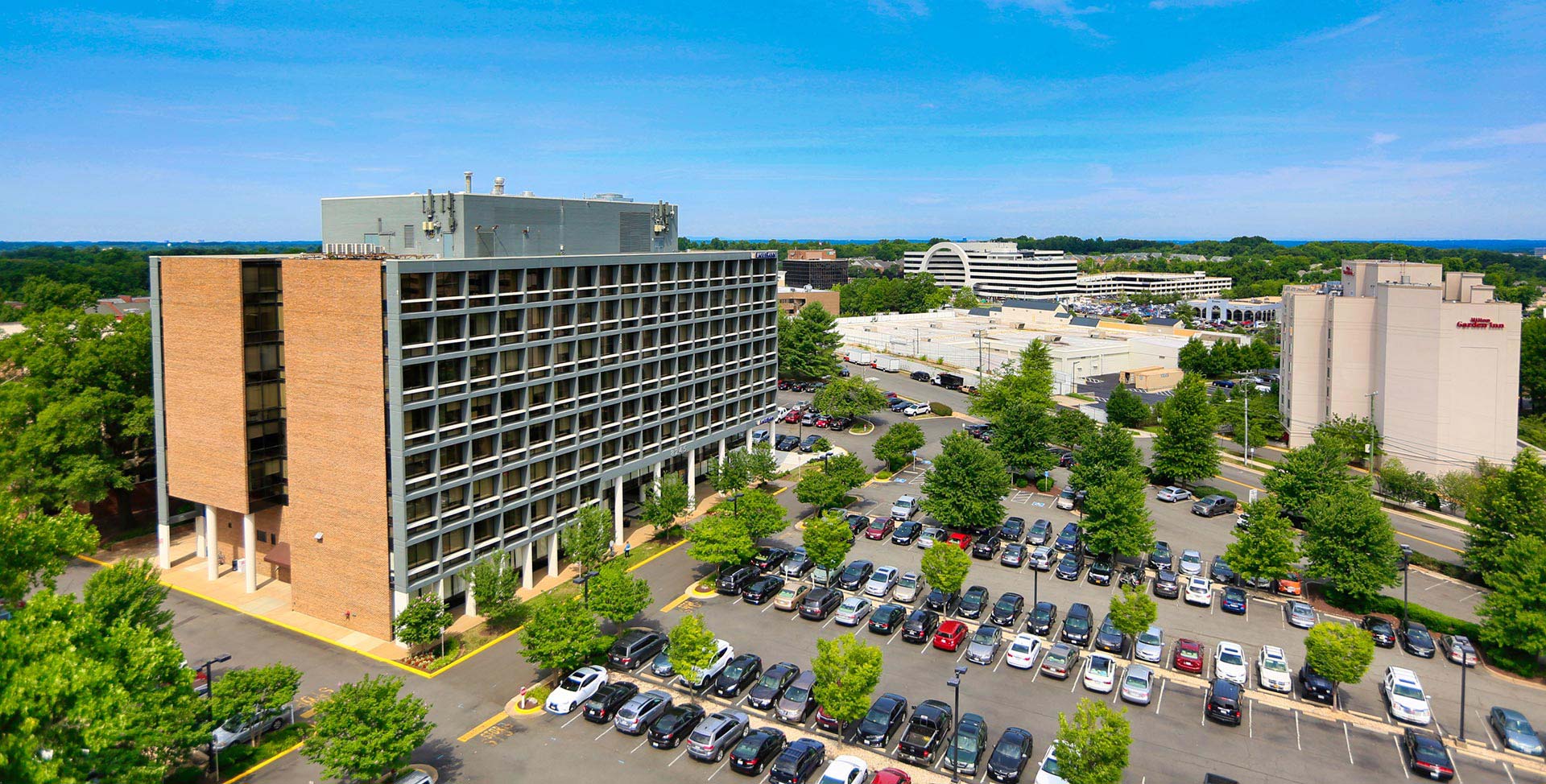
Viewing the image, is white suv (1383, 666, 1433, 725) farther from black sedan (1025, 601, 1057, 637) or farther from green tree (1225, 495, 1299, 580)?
black sedan (1025, 601, 1057, 637)

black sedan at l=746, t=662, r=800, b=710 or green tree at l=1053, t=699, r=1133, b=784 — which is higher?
green tree at l=1053, t=699, r=1133, b=784

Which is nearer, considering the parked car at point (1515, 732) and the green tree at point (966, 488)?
the parked car at point (1515, 732)

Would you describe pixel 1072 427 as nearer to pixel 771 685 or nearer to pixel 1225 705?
pixel 1225 705

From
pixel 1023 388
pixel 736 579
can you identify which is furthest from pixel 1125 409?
pixel 736 579

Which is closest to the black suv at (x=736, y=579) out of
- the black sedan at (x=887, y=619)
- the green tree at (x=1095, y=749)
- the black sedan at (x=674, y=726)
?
the black sedan at (x=887, y=619)

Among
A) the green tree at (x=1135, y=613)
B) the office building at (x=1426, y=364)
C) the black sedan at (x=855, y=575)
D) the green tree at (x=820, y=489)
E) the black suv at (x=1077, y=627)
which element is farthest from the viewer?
the office building at (x=1426, y=364)

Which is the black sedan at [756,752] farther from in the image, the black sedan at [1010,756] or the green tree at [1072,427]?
the green tree at [1072,427]

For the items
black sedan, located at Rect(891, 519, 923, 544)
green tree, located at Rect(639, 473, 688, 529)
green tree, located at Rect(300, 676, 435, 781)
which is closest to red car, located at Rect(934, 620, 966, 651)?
black sedan, located at Rect(891, 519, 923, 544)
